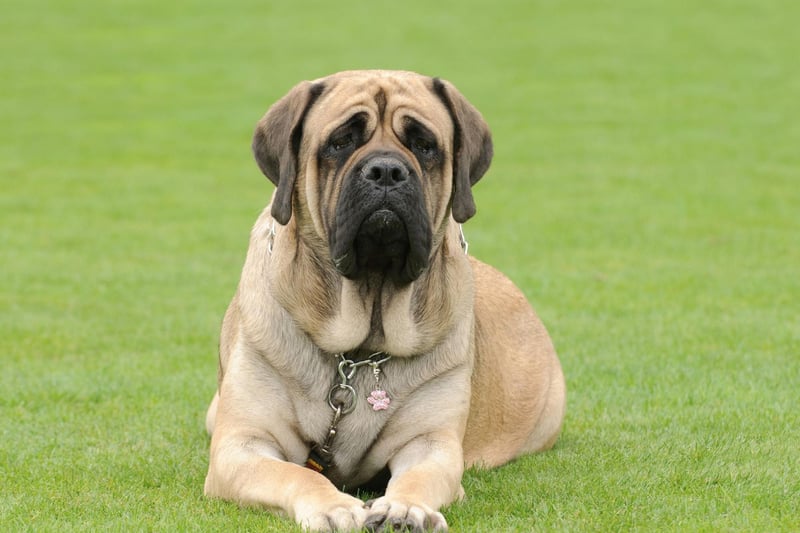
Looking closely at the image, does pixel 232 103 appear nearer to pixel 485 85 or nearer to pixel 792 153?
pixel 485 85

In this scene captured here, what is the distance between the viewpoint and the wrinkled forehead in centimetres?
546

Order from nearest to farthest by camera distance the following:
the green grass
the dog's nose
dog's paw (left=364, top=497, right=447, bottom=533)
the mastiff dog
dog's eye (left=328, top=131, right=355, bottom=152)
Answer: dog's paw (left=364, top=497, right=447, bottom=533)
the dog's nose
the mastiff dog
dog's eye (left=328, top=131, right=355, bottom=152)
the green grass

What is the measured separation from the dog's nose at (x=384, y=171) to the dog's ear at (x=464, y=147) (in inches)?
19.9

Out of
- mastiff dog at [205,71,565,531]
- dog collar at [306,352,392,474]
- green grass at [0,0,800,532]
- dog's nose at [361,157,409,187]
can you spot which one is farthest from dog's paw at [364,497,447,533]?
dog's nose at [361,157,409,187]

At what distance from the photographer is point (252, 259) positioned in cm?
601

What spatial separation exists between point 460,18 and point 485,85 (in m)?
8.10

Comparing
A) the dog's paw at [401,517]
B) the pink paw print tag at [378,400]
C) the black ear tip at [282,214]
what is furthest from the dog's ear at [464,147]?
the dog's paw at [401,517]

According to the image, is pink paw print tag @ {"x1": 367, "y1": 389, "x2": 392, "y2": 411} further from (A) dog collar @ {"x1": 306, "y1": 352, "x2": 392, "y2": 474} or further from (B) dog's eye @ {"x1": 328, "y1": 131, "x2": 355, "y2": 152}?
(B) dog's eye @ {"x1": 328, "y1": 131, "x2": 355, "y2": 152}

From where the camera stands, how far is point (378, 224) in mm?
5211

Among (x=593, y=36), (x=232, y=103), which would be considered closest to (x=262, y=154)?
(x=232, y=103)

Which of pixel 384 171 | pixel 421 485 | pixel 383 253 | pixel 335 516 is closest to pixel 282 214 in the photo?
pixel 383 253

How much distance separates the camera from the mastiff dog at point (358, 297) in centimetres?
529

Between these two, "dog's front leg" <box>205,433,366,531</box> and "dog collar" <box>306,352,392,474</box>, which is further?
"dog collar" <box>306,352,392,474</box>

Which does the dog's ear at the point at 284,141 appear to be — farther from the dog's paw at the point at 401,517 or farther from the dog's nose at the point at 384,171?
the dog's paw at the point at 401,517
